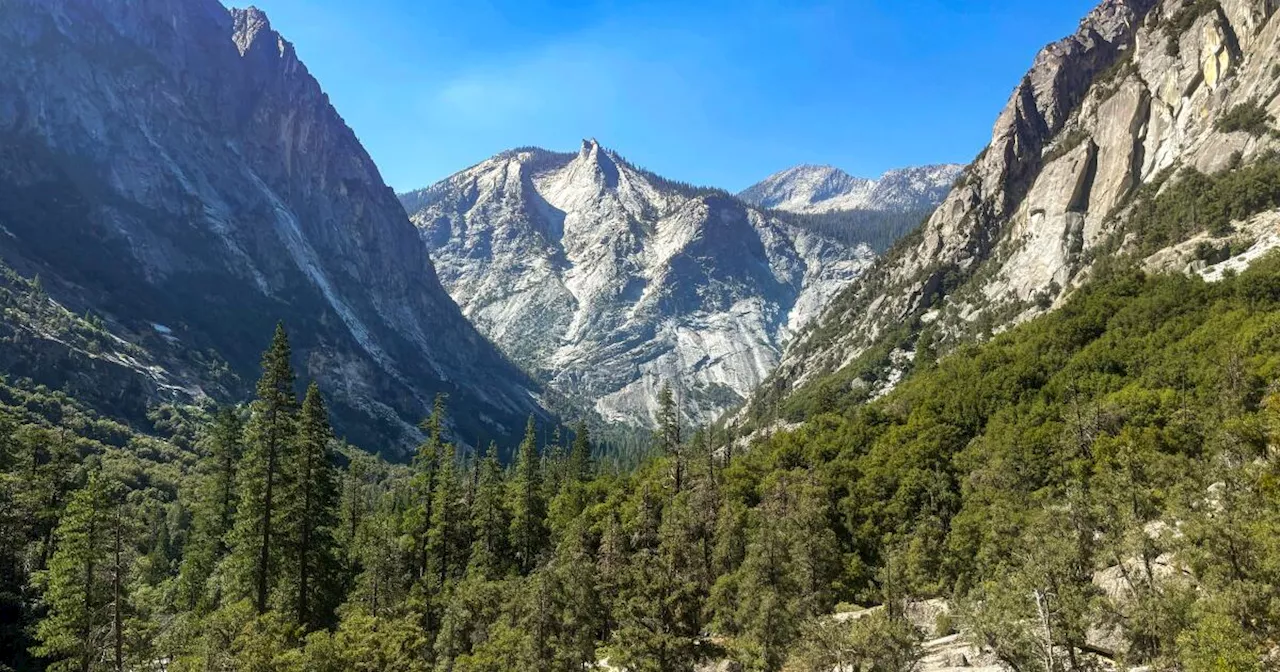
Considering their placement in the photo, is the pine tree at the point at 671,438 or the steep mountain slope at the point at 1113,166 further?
the steep mountain slope at the point at 1113,166

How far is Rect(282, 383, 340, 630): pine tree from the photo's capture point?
1715 inches

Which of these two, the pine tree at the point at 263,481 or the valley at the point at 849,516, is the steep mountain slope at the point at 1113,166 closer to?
the valley at the point at 849,516

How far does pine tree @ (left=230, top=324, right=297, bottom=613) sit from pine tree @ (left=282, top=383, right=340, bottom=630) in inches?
38.2

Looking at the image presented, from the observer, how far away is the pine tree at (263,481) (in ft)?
137

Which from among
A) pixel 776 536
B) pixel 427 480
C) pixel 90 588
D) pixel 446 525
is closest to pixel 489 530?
pixel 446 525

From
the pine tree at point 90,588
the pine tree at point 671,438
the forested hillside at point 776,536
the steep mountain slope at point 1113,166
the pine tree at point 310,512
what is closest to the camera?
the pine tree at point 90,588

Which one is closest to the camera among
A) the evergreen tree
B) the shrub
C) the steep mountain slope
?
the evergreen tree

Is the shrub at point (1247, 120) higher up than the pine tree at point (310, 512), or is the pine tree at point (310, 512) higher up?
the shrub at point (1247, 120)

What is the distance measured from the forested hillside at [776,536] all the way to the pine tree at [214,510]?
0.91 ft

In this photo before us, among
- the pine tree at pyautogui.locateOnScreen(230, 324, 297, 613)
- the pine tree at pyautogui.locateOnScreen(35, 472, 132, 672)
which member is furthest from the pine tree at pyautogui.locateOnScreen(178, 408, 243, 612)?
the pine tree at pyautogui.locateOnScreen(35, 472, 132, 672)

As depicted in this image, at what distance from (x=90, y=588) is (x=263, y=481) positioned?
984cm

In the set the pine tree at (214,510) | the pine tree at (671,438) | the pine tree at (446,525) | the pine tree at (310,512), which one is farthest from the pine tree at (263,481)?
the pine tree at (671,438)

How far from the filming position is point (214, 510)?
5653 centimetres

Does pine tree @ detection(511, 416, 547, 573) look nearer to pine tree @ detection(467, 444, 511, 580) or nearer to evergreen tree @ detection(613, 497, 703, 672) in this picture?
pine tree @ detection(467, 444, 511, 580)
